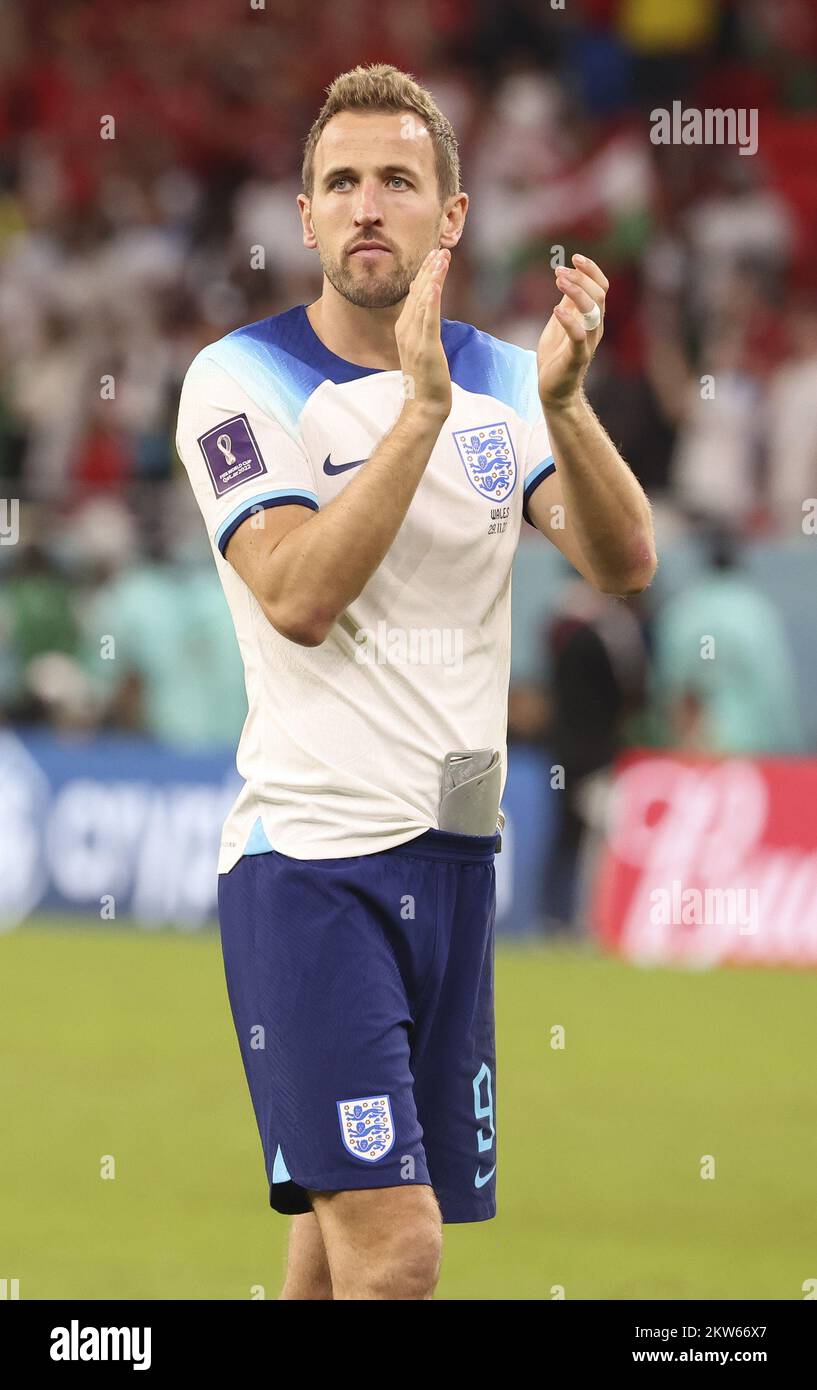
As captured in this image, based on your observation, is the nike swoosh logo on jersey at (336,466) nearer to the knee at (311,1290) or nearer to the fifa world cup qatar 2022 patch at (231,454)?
the fifa world cup qatar 2022 patch at (231,454)

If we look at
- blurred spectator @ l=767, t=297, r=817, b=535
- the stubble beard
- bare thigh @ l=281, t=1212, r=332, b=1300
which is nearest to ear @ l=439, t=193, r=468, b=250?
the stubble beard

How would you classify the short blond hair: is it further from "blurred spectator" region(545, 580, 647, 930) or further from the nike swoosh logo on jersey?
"blurred spectator" region(545, 580, 647, 930)

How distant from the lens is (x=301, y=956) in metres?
4.30

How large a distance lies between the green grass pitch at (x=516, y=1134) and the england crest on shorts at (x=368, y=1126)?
2660 millimetres

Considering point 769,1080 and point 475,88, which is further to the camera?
point 475,88

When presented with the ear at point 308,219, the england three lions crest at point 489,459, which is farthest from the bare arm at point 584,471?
the ear at point 308,219

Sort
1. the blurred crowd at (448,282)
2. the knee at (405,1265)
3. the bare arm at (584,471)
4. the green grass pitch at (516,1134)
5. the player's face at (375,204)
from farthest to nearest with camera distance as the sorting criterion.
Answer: the blurred crowd at (448,282) → the green grass pitch at (516,1134) → the player's face at (375,204) → the bare arm at (584,471) → the knee at (405,1265)

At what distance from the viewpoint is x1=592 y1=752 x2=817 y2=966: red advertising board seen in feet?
40.9

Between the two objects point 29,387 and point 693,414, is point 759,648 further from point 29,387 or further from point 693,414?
point 29,387

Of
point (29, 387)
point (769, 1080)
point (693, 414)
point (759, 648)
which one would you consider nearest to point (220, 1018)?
point (769, 1080)

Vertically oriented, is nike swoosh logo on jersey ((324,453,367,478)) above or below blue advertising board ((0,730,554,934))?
above

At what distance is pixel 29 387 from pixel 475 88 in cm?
418

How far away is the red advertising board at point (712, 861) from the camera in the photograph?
12477 millimetres

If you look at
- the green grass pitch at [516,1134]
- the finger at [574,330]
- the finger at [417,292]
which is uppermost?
the finger at [417,292]
